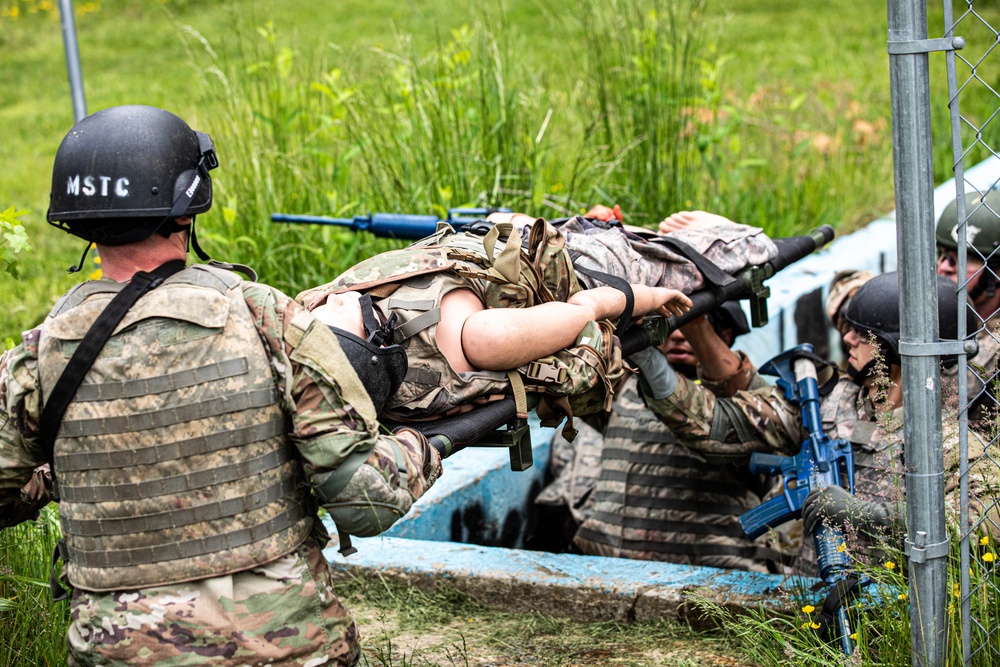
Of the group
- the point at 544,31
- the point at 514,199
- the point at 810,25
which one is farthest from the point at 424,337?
the point at 810,25

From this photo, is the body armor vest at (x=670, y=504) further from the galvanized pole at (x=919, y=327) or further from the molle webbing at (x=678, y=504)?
the galvanized pole at (x=919, y=327)

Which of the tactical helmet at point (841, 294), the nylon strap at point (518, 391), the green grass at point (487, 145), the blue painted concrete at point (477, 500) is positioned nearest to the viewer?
the nylon strap at point (518, 391)

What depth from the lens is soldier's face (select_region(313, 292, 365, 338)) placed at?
2.70 meters

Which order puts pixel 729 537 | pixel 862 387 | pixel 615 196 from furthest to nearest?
pixel 615 196
pixel 729 537
pixel 862 387

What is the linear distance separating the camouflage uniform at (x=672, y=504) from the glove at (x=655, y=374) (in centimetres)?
38

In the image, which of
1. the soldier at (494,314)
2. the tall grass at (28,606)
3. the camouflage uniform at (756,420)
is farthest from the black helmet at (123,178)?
the camouflage uniform at (756,420)

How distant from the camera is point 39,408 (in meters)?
2.08

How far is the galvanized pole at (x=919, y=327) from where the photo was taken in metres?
2.33

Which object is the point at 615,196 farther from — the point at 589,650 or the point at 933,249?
the point at 933,249

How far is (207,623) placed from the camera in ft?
6.75

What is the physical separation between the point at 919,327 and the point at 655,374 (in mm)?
1458

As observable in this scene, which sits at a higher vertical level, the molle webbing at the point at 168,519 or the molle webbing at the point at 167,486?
the molle webbing at the point at 167,486

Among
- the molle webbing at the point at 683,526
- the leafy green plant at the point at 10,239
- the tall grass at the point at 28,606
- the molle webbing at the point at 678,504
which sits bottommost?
the molle webbing at the point at 683,526

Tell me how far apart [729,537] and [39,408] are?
9.50ft
